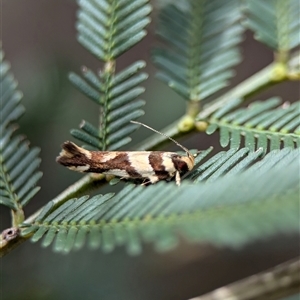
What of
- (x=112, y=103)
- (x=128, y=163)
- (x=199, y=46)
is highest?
(x=199, y=46)

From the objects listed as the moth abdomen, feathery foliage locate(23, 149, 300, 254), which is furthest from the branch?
the moth abdomen

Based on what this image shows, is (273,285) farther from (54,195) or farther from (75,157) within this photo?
(54,195)

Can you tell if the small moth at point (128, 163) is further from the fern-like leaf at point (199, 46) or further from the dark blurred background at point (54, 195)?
the dark blurred background at point (54, 195)

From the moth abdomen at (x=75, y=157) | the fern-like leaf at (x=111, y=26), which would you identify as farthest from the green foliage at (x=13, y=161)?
the fern-like leaf at (x=111, y=26)

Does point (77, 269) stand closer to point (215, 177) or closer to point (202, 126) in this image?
point (202, 126)

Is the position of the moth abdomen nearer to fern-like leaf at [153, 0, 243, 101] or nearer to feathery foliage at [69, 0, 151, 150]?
feathery foliage at [69, 0, 151, 150]

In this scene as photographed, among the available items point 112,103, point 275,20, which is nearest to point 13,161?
point 112,103

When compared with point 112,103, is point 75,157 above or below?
below
